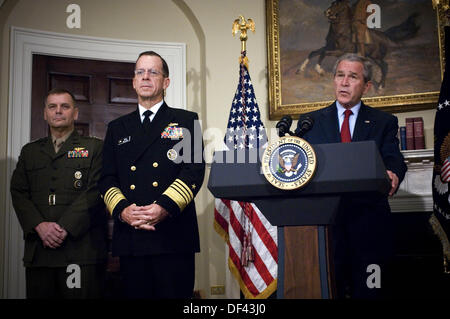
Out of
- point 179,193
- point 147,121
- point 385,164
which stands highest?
point 147,121

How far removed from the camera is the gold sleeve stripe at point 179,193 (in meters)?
2.58

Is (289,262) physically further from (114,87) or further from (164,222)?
(114,87)

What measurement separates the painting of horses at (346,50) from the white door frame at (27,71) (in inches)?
36.7

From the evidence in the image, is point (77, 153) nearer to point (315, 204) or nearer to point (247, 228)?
point (247, 228)

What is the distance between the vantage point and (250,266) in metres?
3.94

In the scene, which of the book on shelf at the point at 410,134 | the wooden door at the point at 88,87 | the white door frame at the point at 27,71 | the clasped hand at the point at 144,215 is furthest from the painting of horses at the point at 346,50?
the clasped hand at the point at 144,215

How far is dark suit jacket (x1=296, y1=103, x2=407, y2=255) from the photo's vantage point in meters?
2.38

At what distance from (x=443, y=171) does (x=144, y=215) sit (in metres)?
Result: 2.12

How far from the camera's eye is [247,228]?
13.1 ft

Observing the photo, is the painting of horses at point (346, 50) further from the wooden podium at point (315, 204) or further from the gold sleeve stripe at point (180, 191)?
the wooden podium at point (315, 204)

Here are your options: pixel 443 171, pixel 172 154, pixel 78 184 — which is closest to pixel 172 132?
pixel 172 154

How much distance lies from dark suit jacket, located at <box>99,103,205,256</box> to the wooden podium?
87 cm

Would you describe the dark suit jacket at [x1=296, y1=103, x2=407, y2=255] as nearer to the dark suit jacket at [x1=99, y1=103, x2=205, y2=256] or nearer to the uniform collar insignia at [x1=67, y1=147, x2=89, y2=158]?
the dark suit jacket at [x1=99, y1=103, x2=205, y2=256]
